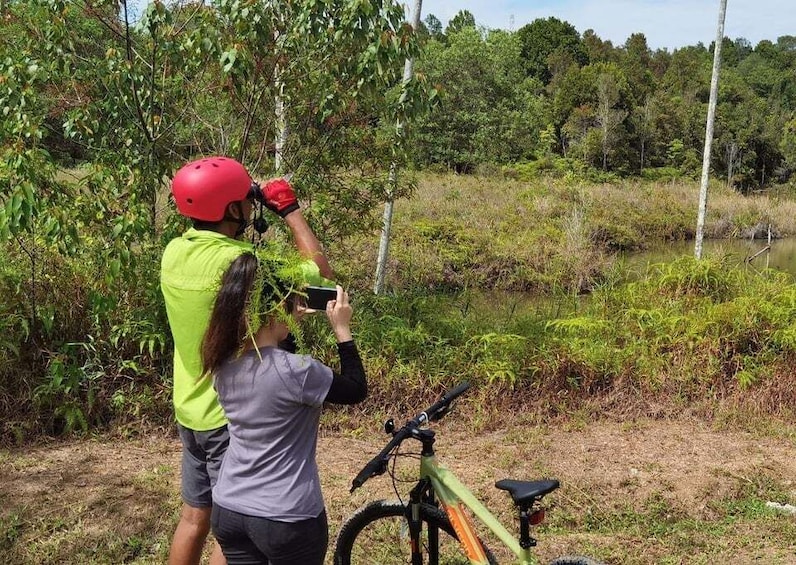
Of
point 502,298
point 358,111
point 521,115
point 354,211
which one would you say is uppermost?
point 521,115

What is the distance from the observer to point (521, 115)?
30609 millimetres

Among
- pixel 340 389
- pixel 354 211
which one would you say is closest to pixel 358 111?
pixel 354 211

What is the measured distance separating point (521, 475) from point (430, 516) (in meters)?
1.87

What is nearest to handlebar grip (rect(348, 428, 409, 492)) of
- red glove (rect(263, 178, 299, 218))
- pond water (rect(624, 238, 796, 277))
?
red glove (rect(263, 178, 299, 218))

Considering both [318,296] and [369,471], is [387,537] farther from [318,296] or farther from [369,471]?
[318,296]

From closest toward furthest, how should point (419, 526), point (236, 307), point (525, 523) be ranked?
point (236, 307), point (525, 523), point (419, 526)

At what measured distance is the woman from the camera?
1818 mm

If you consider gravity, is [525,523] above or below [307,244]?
below

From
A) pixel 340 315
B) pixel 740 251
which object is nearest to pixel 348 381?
pixel 340 315

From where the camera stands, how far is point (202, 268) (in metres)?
2.07

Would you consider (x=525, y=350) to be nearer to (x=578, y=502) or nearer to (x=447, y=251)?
(x=578, y=502)

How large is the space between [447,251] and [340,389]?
42.3 feet

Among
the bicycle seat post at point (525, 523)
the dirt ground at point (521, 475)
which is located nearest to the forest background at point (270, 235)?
the dirt ground at point (521, 475)

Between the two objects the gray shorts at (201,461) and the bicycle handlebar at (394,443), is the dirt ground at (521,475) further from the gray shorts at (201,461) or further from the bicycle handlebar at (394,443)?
the bicycle handlebar at (394,443)
